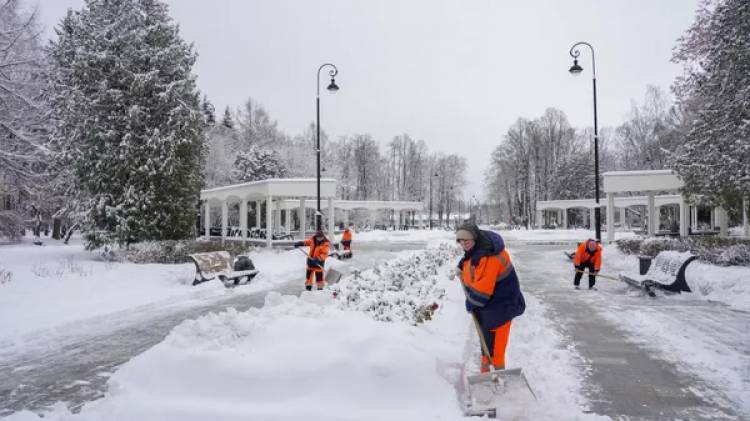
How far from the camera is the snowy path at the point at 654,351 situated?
13.6 feet

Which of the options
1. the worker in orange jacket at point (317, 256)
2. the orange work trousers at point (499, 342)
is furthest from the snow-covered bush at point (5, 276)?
the orange work trousers at point (499, 342)

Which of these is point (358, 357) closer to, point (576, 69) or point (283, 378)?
point (283, 378)

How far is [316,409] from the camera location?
360cm

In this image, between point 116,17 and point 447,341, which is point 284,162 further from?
point 447,341

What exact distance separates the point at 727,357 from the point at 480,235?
3849mm

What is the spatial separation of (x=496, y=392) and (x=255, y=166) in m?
41.4

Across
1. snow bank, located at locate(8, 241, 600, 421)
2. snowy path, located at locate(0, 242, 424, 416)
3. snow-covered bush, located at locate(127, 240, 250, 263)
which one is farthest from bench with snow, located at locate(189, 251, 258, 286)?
snow bank, located at locate(8, 241, 600, 421)

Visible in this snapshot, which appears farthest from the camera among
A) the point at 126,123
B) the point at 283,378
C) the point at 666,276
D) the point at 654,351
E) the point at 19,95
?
the point at 126,123

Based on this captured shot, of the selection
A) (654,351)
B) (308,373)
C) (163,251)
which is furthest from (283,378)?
(163,251)

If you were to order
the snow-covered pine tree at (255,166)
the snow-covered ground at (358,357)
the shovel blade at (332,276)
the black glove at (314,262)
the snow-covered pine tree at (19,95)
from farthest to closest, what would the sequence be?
the snow-covered pine tree at (255,166), the snow-covered pine tree at (19,95), the shovel blade at (332,276), the black glove at (314,262), the snow-covered ground at (358,357)

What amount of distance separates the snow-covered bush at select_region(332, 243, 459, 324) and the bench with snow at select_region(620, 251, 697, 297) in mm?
4379

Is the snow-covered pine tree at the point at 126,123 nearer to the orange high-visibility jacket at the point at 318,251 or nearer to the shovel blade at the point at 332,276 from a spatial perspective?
the shovel blade at the point at 332,276

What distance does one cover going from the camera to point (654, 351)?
5.79m

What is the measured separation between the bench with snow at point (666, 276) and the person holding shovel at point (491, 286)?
7.02 meters
